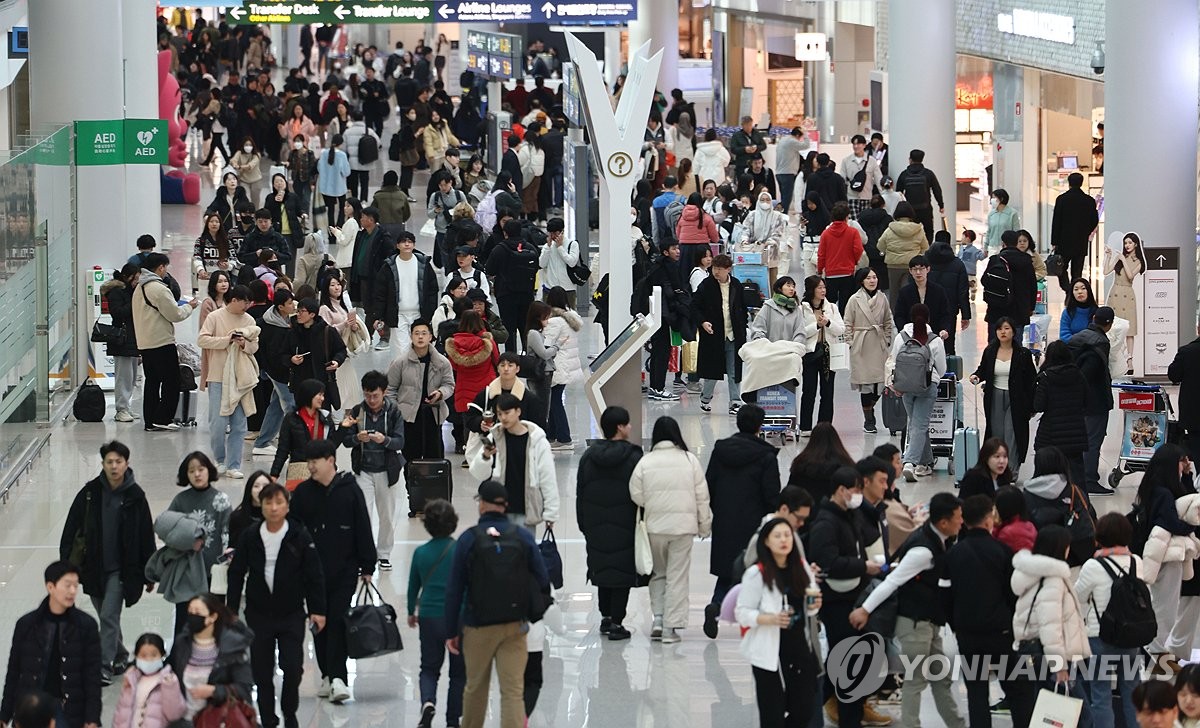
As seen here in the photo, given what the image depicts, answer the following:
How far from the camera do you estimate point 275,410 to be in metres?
15.2

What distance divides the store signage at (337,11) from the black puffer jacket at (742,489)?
65.2ft

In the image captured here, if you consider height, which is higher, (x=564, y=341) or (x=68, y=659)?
(x=564, y=341)

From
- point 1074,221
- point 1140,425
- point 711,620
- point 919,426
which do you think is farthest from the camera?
point 1074,221

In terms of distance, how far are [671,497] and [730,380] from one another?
22.0ft

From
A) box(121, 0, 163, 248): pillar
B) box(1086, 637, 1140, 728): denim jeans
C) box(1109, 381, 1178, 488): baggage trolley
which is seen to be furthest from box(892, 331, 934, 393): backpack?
box(121, 0, 163, 248): pillar

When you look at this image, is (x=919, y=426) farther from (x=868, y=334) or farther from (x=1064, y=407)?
(x=1064, y=407)

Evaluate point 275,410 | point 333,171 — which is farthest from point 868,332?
point 333,171

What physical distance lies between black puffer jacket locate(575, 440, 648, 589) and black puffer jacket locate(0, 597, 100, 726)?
295 centimetres

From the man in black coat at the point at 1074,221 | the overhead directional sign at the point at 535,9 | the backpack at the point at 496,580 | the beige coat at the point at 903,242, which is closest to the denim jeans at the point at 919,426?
the beige coat at the point at 903,242

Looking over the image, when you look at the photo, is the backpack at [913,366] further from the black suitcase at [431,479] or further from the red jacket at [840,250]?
the red jacket at [840,250]

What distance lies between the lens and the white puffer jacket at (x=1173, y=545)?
33.0 feet

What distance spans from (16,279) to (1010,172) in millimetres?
16616

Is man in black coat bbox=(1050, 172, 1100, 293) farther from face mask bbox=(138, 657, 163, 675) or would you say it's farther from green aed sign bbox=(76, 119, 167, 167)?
face mask bbox=(138, 657, 163, 675)

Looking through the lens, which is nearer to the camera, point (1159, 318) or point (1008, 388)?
point (1008, 388)
